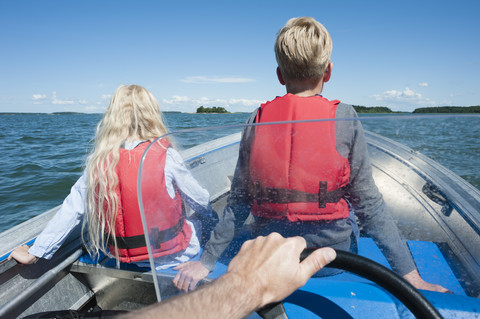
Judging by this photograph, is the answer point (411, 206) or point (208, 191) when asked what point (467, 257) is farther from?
point (208, 191)

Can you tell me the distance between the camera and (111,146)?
62.5 inches

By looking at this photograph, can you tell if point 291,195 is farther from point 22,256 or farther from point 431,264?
point 22,256

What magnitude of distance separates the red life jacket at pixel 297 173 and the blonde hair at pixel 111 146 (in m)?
1.01

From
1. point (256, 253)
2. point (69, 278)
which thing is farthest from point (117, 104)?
point (256, 253)

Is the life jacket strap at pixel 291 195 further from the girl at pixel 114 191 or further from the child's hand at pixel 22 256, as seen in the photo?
the child's hand at pixel 22 256

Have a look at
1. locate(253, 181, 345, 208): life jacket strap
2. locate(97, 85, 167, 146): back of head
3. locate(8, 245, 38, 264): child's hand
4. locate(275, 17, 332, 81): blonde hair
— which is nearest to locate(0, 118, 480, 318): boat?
locate(253, 181, 345, 208): life jacket strap

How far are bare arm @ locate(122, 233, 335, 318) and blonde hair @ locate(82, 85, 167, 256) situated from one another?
1.10m

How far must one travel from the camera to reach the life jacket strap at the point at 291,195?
75cm

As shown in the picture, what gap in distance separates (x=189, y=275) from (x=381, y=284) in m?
0.44

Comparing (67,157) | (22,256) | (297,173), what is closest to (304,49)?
(297,173)

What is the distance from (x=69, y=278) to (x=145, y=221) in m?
1.37

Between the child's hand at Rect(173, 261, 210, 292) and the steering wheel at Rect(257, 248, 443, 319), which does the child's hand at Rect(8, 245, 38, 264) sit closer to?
the child's hand at Rect(173, 261, 210, 292)

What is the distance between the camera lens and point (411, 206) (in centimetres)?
73

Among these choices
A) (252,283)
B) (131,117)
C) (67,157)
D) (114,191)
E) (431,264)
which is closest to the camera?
(252,283)
